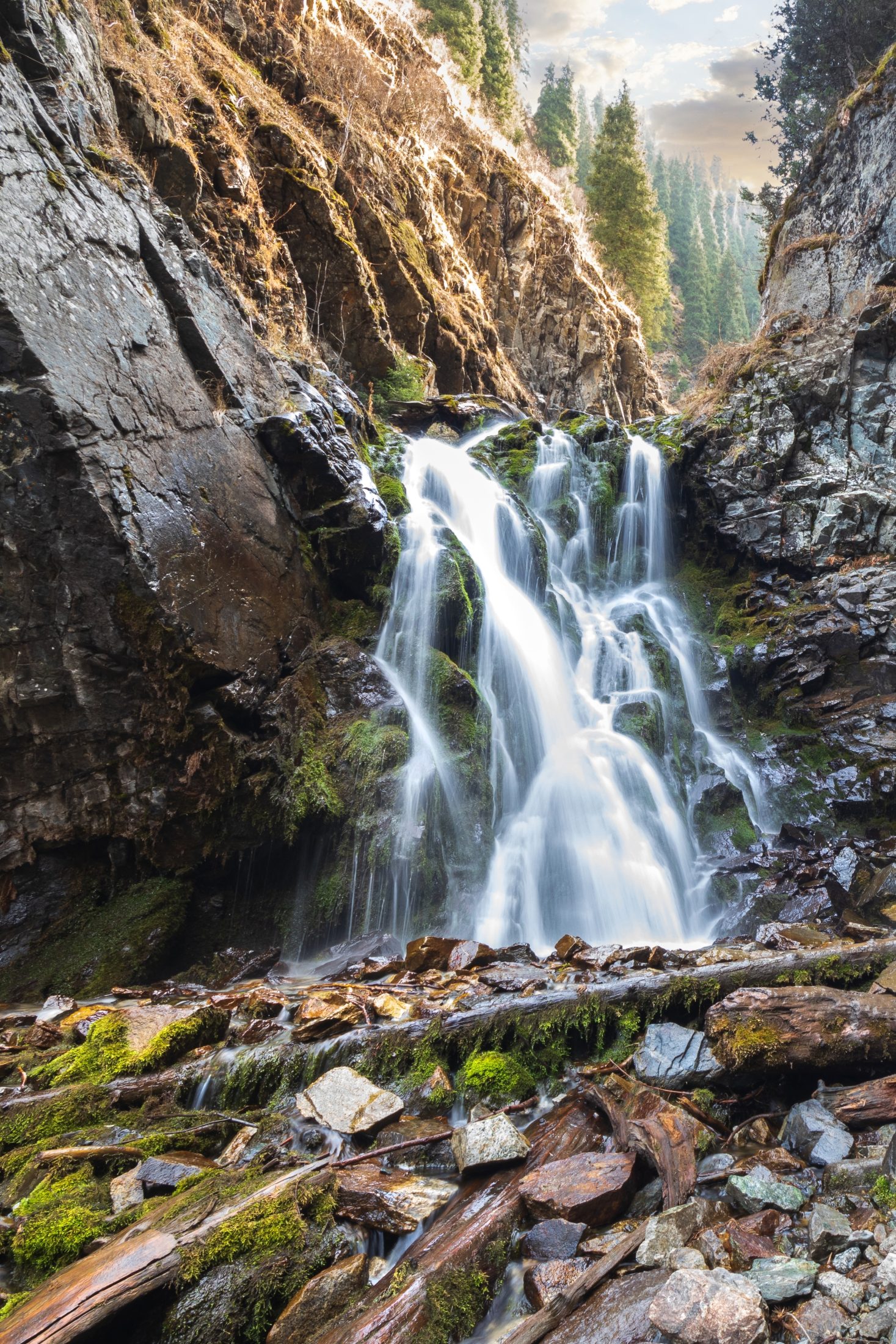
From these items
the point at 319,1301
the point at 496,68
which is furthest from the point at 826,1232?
the point at 496,68

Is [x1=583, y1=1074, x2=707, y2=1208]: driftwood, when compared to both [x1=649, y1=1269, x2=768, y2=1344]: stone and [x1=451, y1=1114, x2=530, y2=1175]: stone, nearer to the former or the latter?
[x1=451, y1=1114, x2=530, y2=1175]: stone

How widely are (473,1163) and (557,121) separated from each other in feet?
163

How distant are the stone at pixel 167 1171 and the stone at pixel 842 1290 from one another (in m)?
2.40

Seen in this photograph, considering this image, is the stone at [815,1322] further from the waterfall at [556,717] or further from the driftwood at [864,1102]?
the waterfall at [556,717]

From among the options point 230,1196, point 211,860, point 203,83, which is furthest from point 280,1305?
point 203,83

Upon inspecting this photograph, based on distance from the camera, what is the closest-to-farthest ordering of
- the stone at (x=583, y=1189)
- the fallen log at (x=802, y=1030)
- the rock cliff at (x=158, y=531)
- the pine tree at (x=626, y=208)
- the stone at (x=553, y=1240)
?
the stone at (x=553, y=1240), the stone at (x=583, y=1189), the fallen log at (x=802, y=1030), the rock cliff at (x=158, y=531), the pine tree at (x=626, y=208)

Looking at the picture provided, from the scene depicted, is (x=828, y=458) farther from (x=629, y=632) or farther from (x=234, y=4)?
(x=234, y=4)

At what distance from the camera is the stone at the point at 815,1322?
1684 millimetres

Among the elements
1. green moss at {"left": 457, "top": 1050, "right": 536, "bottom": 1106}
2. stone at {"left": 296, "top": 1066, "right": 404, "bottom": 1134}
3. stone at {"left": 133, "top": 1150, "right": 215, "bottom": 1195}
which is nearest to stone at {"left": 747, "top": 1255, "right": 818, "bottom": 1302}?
green moss at {"left": 457, "top": 1050, "right": 536, "bottom": 1106}

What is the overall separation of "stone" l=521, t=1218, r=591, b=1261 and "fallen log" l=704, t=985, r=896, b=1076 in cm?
116

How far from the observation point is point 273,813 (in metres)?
7.22

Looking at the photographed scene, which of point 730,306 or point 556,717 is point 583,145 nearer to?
point 730,306

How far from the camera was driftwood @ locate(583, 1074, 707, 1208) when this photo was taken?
2.53 metres

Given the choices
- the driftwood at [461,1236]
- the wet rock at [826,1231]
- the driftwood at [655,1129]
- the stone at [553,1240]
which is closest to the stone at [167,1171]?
the driftwood at [461,1236]
